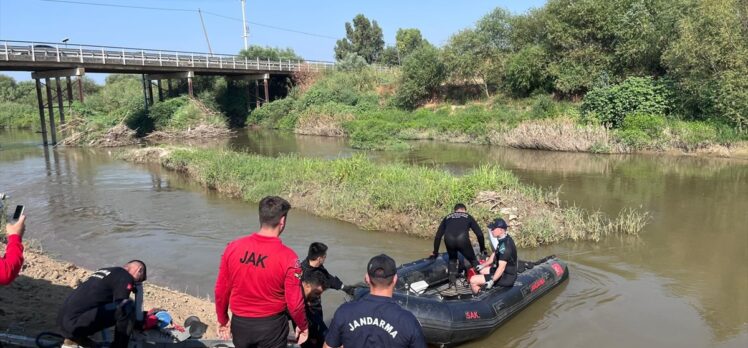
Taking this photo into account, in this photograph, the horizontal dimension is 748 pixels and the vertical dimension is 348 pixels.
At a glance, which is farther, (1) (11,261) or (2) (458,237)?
(2) (458,237)

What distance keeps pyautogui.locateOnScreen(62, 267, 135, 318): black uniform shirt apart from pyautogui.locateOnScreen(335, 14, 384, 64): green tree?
81.4 meters

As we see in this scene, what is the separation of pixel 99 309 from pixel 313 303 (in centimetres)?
196

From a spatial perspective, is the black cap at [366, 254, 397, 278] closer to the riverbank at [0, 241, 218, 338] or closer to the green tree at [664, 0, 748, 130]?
the riverbank at [0, 241, 218, 338]

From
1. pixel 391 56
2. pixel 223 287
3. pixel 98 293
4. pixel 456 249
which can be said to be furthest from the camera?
pixel 391 56

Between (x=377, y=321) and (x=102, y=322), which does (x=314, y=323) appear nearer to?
(x=102, y=322)

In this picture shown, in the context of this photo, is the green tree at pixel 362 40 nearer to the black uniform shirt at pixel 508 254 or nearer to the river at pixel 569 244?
the river at pixel 569 244

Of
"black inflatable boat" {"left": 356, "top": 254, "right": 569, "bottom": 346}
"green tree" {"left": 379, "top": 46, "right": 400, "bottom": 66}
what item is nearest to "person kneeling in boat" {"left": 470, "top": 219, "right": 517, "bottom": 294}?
"black inflatable boat" {"left": 356, "top": 254, "right": 569, "bottom": 346}

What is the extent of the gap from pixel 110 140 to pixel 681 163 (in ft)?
100

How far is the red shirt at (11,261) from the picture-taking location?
370cm

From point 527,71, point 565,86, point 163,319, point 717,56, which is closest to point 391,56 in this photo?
point 527,71

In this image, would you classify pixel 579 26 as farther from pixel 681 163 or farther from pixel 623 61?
pixel 681 163

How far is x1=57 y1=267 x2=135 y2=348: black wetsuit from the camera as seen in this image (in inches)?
181

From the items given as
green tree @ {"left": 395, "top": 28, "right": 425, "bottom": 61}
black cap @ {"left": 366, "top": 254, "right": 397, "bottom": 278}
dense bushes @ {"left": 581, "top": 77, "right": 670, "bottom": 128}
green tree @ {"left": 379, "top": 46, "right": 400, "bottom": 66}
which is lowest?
black cap @ {"left": 366, "top": 254, "right": 397, "bottom": 278}

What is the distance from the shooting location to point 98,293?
15.2 ft
